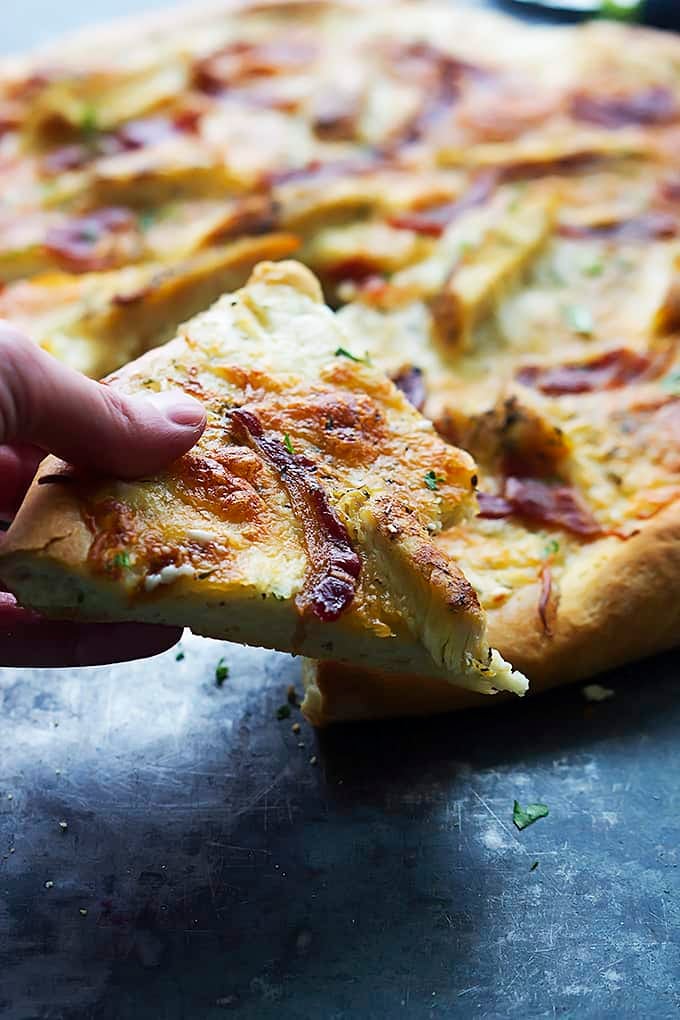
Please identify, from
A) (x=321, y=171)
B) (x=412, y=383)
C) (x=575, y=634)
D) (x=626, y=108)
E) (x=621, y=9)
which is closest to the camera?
(x=575, y=634)

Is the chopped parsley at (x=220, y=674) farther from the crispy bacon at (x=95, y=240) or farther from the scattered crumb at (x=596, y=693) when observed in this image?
the crispy bacon at (x=95, y=240)

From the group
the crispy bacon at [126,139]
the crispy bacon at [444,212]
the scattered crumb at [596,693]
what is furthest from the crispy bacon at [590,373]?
the crispy bacon at [126,139]

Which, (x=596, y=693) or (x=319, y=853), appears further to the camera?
(x=596, y=693)

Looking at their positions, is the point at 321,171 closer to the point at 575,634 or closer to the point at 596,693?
the point at 575,634

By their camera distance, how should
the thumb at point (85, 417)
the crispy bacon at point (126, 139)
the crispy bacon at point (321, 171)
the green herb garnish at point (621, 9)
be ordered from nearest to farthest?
1. the thumb at point (85, 417)
2. the crispy bacon at point (321, 171)
3. the crispy bacon at point (126, 139)
4. the green herb garnish at point (621, 9)

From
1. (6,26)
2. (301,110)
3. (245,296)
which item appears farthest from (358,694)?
(6,26)

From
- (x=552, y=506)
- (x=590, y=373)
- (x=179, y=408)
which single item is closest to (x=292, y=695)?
(x=552, y=506)

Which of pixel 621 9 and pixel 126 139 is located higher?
pixel 621 9
